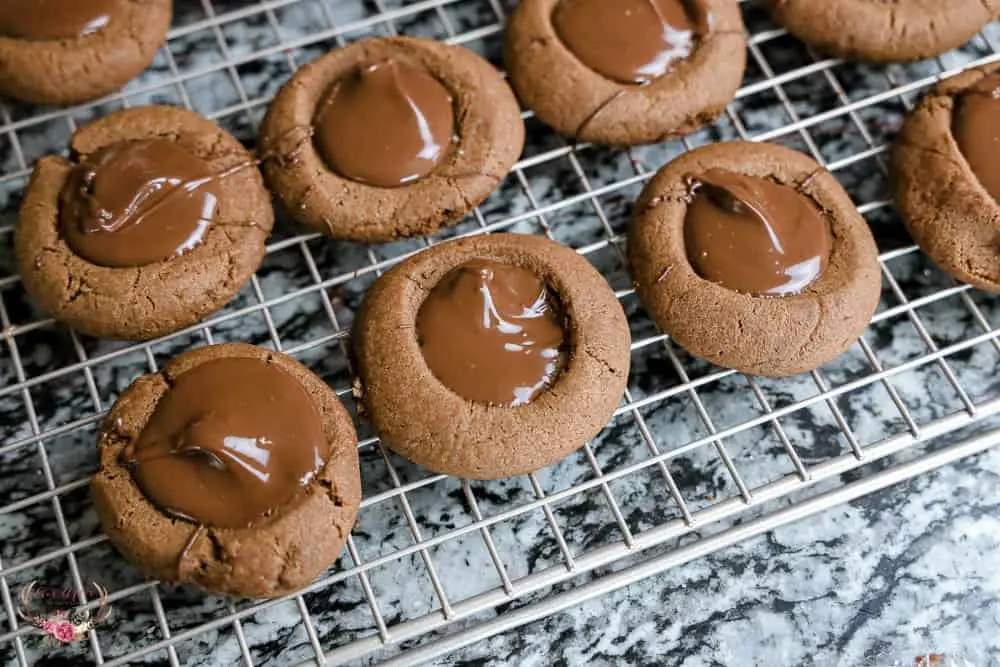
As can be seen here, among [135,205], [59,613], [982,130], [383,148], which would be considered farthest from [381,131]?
[982,130]

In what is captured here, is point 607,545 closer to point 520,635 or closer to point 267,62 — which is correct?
point 520,635

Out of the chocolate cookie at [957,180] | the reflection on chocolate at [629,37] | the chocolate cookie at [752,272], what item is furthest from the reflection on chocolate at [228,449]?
the chocolate cookie at [957,180]

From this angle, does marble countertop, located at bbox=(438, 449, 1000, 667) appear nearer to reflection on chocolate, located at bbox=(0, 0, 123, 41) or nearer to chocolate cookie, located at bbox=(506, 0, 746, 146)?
chocolate cookie, located at bbox=(506, 0, 746, 146)

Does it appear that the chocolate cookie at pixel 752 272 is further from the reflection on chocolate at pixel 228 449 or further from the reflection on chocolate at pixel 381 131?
the reflection on chocolate at pixel 228 449

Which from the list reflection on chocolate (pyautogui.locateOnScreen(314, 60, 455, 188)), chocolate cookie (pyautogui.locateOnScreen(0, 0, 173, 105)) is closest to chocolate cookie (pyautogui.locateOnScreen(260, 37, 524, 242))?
reflection on chocolate (pyautogui.locateOnScreen(314, 60, 455, 188))

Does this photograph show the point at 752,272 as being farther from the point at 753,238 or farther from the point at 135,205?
the point at 135,205
